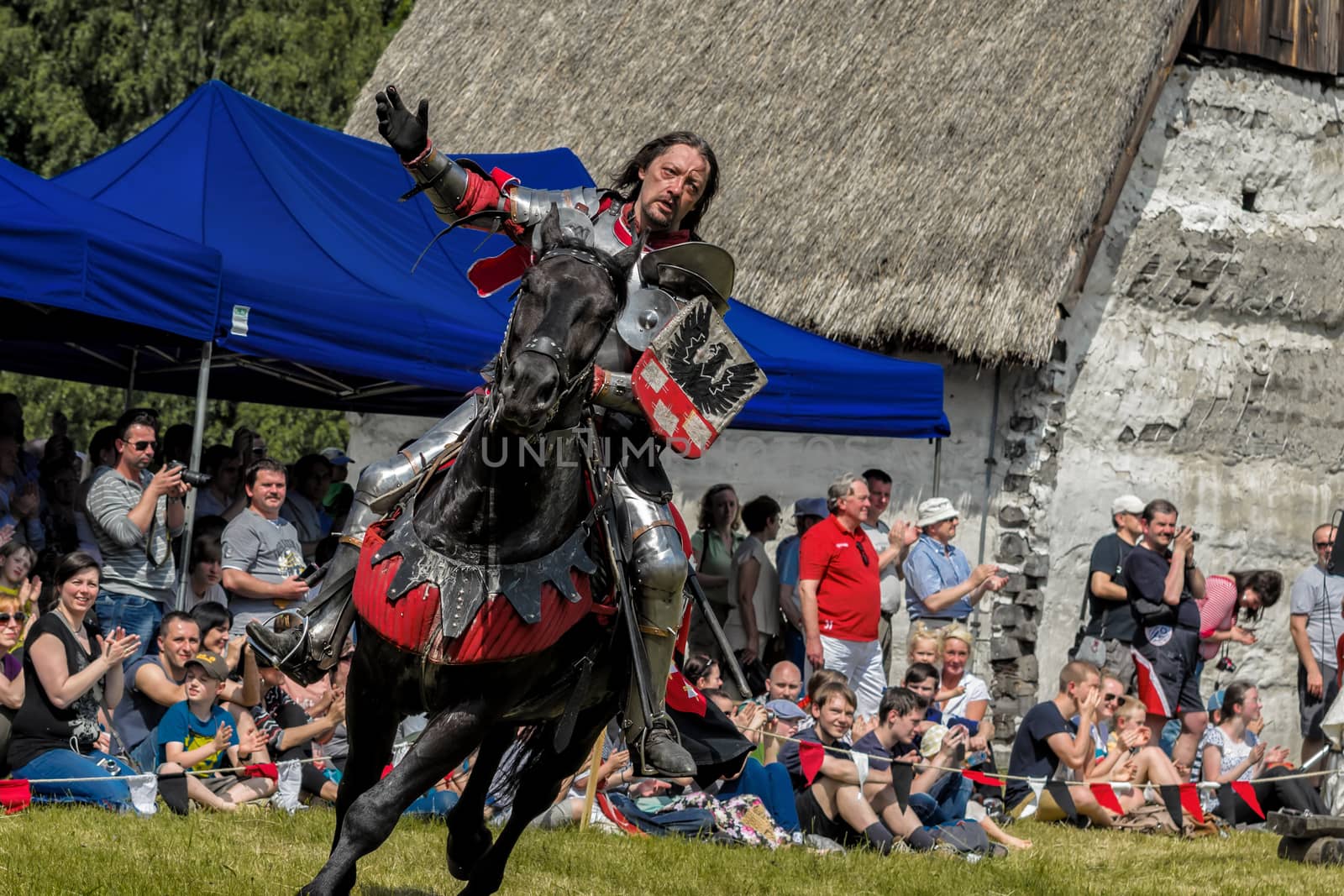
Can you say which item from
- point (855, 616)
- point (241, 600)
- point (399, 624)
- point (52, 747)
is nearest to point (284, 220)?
point (241, 600)

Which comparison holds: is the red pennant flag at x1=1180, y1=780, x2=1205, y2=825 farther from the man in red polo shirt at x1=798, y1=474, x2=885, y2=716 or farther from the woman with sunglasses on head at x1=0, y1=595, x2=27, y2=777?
the woman with sunglasses on head at x1=0, y1=595, x2=27, y2=777

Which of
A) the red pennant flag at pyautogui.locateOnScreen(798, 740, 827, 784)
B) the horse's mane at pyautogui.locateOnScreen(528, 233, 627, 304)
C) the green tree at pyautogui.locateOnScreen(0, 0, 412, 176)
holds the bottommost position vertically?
the red pennant flag at pyautogui.locateOnScreen(798, 740, 827, 784)

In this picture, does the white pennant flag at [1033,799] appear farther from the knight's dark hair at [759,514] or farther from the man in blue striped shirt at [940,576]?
the knight's dark hair at [759,514]

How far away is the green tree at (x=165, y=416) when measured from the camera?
21109 millimetres

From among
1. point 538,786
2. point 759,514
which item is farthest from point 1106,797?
point 538,786

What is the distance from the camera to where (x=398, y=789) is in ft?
15.7

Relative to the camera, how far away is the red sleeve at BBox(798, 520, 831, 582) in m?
9.63

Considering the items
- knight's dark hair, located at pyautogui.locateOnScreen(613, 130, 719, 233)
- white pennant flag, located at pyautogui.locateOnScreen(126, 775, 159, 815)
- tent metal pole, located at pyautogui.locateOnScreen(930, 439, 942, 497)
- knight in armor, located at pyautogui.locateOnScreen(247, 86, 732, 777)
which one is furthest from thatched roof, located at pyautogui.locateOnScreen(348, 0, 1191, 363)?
knight in armor, located at pyautogui.locateOnScreen(247, 86, 732, 777)

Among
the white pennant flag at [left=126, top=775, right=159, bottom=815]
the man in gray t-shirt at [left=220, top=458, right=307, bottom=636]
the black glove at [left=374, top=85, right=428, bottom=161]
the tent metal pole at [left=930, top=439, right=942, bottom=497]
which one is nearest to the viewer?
the black glove at [left=374, top=85, right=428, bottom=161]

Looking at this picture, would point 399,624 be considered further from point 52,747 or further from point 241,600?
point 241,600

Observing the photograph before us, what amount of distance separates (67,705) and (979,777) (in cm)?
448

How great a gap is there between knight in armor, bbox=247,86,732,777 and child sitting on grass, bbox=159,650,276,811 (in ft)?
8.55

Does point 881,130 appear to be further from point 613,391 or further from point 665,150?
point 613,391

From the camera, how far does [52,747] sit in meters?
7.20
